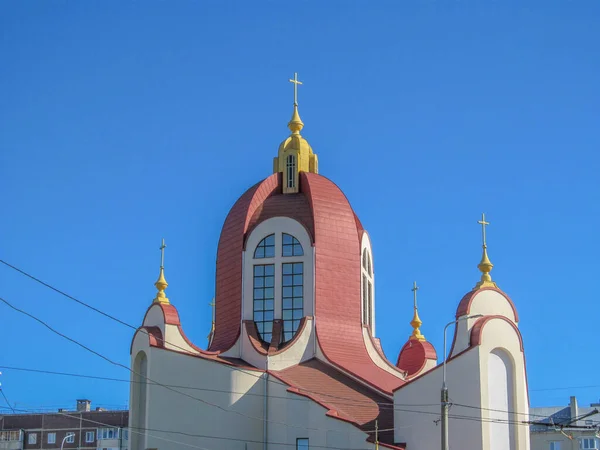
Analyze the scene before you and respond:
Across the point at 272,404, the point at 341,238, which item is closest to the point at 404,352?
the point at 341,238

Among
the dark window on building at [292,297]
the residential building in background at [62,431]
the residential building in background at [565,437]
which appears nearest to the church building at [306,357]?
the dark window on building at [292,297]

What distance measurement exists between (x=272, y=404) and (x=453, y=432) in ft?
22.0

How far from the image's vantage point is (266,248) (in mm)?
44406

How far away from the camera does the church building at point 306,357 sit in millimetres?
36438

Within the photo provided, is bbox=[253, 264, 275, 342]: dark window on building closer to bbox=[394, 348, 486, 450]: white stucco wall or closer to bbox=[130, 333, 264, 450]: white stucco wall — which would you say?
bbox=[130, 333, 264, 450]: white stucco wall

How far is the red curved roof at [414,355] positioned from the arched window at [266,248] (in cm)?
825

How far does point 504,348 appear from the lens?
122ft

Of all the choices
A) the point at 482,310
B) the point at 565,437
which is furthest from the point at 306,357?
the point at 565,437

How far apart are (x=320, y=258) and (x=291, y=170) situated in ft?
14.5

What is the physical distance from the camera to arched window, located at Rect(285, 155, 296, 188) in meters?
46.3

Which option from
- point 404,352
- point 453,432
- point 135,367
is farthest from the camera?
point 404,352

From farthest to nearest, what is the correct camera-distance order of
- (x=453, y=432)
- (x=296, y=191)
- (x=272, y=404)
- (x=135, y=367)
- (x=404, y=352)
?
(x=404, y=352)
(x=296, y=191)
(x=135, y=367)
(x=272, y=404)
(x=453, y=432)

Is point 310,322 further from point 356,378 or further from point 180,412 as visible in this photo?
point 180,412

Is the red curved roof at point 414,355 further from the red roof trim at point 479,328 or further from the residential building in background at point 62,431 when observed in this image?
the residential building in background at point 62,431
